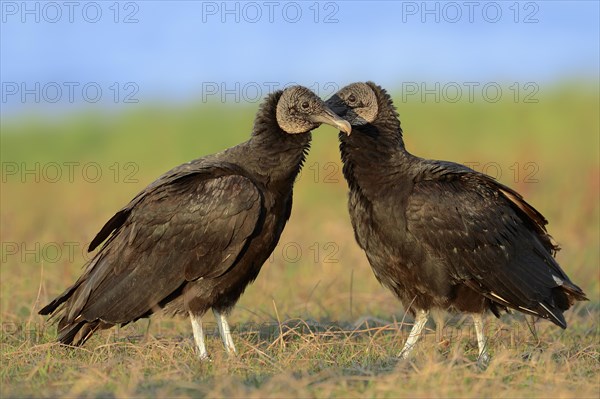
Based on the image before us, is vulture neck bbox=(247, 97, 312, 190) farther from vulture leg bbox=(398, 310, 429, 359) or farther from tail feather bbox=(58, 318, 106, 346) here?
tail feather bbox=(58, 318, 106, 346)

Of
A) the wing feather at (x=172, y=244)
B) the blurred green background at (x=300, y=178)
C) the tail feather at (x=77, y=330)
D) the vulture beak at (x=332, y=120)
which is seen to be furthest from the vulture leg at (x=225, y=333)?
the vulture beak at (x=332, y=120)

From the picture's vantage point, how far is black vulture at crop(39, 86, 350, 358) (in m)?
4.76

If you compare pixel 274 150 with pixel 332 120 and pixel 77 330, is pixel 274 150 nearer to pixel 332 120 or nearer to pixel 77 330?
pixel 332 120

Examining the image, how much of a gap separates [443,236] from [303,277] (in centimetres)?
300

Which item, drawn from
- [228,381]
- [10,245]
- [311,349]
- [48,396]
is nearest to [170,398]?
[228,381]

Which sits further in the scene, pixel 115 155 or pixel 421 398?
pixel 115 155

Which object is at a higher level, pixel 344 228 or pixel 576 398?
pixel 576 398

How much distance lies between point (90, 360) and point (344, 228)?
5.07 meters

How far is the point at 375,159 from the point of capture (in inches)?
200

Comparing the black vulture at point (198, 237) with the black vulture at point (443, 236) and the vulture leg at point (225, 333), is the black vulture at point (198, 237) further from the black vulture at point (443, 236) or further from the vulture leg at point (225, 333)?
the black vulture at point (443, 236)

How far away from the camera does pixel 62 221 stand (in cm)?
1013

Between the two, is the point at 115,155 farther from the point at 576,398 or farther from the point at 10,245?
the point at 576,398

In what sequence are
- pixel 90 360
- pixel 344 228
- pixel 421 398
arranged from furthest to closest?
pixel 344 228 < pixel 90 360 < pixel 421 398

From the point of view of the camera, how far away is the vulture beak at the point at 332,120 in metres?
4.95
